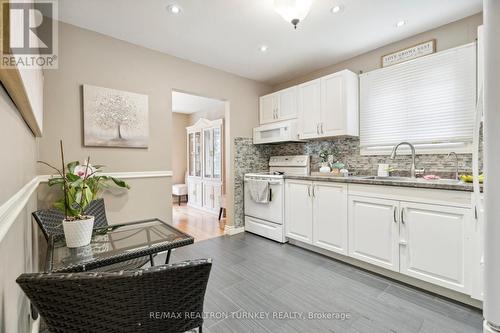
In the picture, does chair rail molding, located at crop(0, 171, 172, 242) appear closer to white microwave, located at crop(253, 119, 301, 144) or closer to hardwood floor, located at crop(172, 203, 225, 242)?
hardwood floor, located at crop(172, 203, 225, 242)

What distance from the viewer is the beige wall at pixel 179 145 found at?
675 centimetres

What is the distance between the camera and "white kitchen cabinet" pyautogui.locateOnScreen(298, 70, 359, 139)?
293 centimetres

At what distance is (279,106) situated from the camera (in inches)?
149

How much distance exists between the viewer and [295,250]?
2.99m

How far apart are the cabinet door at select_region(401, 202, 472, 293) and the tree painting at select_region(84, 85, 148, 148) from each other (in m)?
2.98

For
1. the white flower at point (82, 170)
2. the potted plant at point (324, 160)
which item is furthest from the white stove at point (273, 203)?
the white flower at point (82, 170)

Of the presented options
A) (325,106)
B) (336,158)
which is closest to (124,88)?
(325,106)

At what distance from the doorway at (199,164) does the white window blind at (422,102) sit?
264 centimetres

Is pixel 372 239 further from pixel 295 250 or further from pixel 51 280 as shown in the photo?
pixel 51 280

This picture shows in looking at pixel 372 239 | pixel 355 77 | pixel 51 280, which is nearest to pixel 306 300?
pixel 372 239

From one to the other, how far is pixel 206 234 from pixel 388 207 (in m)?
2.68

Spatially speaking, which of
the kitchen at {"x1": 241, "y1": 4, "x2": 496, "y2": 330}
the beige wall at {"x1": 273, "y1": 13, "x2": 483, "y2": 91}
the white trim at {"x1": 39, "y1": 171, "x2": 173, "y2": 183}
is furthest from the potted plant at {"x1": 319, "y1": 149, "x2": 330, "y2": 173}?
the white trim at {"x1": 39, "y1": 171, "x2": 173, "y2": 183}

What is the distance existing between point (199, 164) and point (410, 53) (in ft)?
15.8

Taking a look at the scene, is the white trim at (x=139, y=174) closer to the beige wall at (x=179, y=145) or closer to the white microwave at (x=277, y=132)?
the white microwave at (x=277, y=132)
